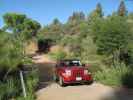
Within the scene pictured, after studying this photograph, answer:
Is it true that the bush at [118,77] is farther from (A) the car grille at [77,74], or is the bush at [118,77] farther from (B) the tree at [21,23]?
(B) the tree at [21,23]

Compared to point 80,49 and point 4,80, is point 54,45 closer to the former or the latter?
point 80,49

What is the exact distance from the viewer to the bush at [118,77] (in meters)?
15.6

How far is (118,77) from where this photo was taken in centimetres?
1608

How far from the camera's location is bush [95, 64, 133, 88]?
51.1 feet

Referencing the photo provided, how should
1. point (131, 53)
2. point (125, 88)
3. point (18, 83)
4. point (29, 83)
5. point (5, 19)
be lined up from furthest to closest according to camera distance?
1. point (5, 19)
2. point (131, 53)
3. point (125, 88)
4. point (29, 83)
5. point (18, 83)

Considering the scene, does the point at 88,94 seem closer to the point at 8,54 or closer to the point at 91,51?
the point at 8,54

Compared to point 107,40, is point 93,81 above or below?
below

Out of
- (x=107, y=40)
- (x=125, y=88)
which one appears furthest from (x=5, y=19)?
(x=125, y=88)

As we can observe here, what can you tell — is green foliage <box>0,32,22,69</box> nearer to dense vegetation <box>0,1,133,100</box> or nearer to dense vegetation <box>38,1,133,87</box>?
dense vegetation <box>0,1,133,100</box>

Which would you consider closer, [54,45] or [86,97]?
[86,97]

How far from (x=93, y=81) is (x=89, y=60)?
60.1 ft

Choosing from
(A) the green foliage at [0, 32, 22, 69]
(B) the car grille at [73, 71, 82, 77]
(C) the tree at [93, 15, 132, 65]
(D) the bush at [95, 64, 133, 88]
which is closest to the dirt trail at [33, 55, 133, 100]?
(D) the bush at [95, 64, 133, 88]

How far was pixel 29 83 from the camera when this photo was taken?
13.9 meters

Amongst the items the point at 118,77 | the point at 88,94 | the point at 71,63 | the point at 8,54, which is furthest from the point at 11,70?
the point at 71,63
